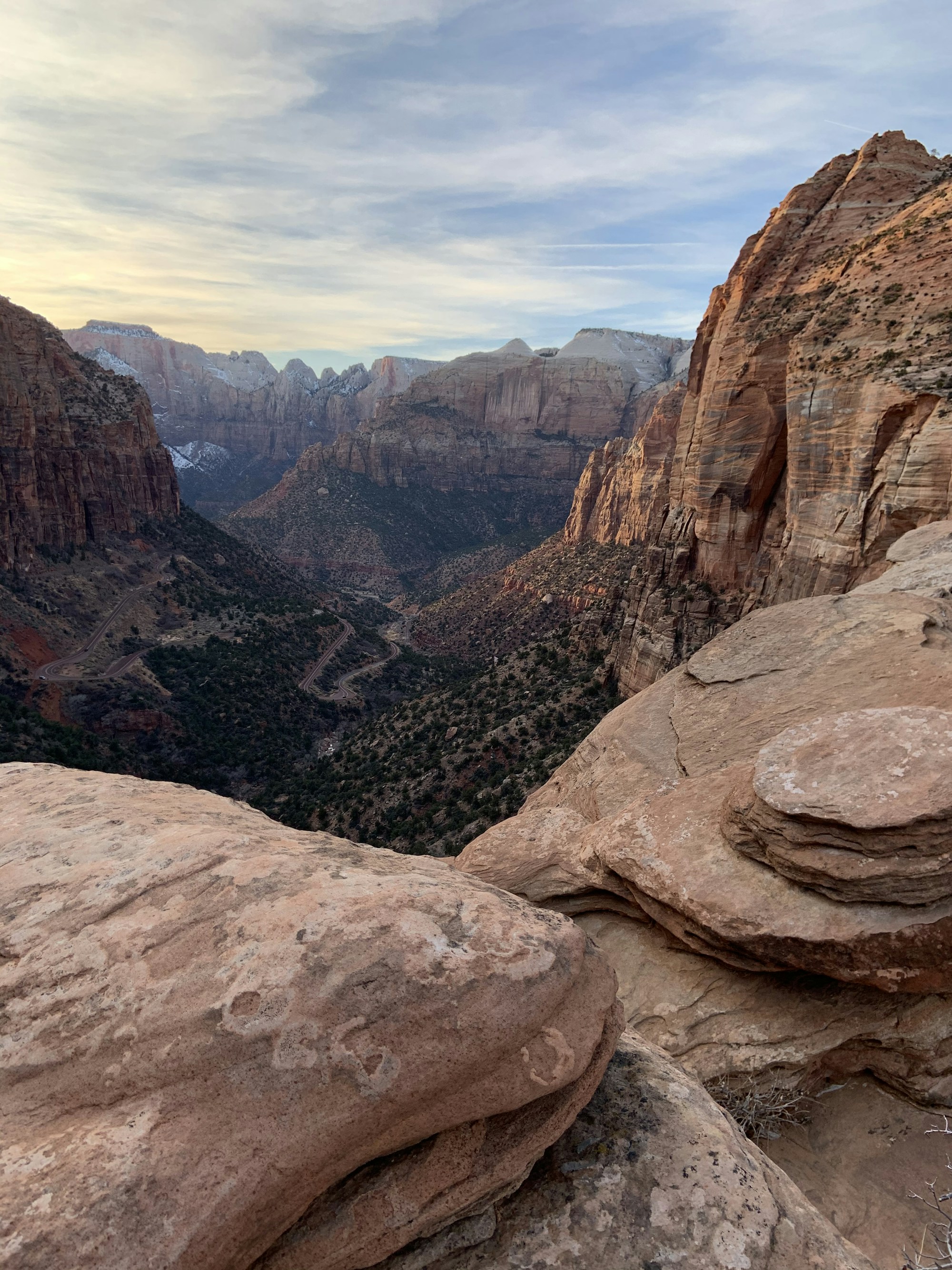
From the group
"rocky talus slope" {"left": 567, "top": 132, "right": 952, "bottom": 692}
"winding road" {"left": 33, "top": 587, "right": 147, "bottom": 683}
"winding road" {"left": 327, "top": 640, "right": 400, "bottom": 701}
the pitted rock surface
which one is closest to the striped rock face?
the pitted rock surface

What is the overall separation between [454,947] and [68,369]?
9219 centimetres

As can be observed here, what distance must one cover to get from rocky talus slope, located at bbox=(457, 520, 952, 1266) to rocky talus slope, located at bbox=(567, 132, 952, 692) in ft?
42.0

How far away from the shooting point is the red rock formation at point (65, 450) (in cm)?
6381

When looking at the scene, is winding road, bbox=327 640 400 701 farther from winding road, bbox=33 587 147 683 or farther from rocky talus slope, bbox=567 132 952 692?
rocky talus slope, bbox=567 132 952 692

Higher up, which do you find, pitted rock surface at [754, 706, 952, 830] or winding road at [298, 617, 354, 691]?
pitted rock surface at [754, 706, 952, 830]

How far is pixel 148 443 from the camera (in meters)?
84.1

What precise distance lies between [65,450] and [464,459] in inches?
4738

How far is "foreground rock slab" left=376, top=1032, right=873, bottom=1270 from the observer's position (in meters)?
4.96

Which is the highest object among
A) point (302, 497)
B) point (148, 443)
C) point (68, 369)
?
point (68, 369)

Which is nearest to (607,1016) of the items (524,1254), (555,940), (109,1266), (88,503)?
(555,940)

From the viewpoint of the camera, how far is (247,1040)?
4629mm

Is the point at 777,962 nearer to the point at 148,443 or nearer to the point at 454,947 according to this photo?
the point at 454,947

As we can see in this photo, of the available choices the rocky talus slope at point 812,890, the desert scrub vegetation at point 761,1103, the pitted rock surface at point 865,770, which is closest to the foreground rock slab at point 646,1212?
the desert scrub vegetation at point 761,1103

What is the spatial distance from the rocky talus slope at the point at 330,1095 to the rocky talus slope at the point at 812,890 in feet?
7.87
